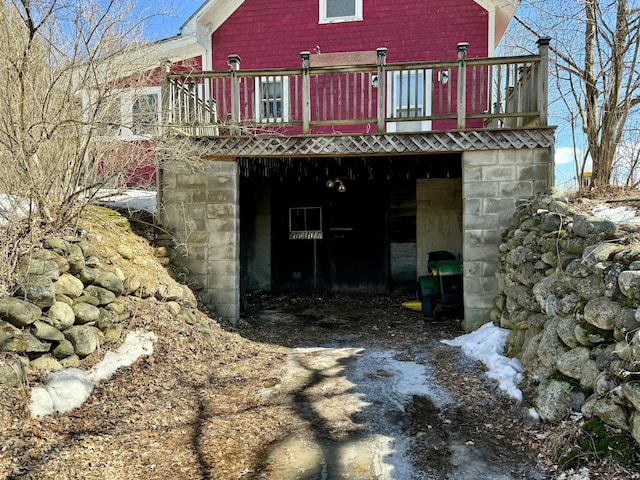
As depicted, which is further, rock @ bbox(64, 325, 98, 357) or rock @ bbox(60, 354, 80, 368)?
rock @ bbox(64, 325, 98, 357)

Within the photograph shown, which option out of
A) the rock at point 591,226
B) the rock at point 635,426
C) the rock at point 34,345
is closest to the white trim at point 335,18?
the rock at point 591,226

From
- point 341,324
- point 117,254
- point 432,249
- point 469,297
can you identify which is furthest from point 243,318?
point 432,249

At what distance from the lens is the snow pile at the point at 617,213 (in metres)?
4.71

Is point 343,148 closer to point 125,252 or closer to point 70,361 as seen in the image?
point 125,252

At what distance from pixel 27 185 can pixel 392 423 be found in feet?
14.4

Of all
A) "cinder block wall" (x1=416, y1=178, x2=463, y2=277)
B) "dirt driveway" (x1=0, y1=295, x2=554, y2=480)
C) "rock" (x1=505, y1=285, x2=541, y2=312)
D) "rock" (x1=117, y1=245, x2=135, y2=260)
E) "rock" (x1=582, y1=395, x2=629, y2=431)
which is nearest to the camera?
"rock" (x1=582, y1=395, x2=629, y2=431)

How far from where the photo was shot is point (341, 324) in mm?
8062

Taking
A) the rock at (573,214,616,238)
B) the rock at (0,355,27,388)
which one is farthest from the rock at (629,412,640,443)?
the rock at (0,355,27,388)

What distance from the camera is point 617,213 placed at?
506 centimetres

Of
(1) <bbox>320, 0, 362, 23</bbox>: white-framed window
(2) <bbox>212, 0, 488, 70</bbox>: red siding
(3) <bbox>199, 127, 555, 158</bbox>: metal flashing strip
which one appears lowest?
(3) <bbox>199, 127, 555, 158</bbox>: metal flashing strip

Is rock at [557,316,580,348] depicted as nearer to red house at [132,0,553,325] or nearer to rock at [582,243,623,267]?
rock at [582,243,623,267]

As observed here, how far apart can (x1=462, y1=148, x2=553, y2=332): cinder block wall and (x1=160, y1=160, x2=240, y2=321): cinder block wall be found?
353 centimetres

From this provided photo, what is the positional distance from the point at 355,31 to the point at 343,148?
4758mm

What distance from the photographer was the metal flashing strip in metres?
6.44
